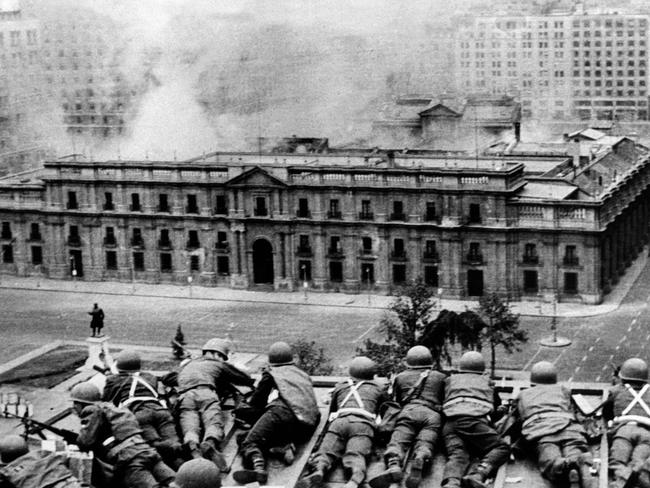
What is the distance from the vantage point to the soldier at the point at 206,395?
22828mm

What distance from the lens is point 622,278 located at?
353 feet

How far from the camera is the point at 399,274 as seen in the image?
344 ft

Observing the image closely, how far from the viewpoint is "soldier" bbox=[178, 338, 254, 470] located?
899 inches

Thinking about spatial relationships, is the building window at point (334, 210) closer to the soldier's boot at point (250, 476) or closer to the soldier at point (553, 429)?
the soldier at point (553, 429)

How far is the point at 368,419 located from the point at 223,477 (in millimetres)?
2761

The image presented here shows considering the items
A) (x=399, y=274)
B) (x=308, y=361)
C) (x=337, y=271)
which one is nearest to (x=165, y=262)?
(x=337, y=271)

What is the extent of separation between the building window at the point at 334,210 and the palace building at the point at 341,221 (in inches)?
4.5

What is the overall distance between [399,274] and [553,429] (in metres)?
82.9

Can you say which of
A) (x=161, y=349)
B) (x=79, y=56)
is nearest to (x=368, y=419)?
(x=161, y=349)

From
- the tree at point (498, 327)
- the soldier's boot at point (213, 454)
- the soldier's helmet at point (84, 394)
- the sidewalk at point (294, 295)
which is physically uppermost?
the soldier's helmet at point (84, 394)

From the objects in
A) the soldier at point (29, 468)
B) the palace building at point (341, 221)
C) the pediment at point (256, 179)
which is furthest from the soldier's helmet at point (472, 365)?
the pediment at point (256, 179)

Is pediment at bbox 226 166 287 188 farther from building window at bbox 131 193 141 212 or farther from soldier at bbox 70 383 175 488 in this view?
soldier at bbox 70 383 175 488

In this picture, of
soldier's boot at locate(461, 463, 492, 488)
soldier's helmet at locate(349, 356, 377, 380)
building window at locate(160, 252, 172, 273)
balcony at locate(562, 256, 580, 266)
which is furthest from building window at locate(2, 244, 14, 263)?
soldier's boot at locate(461, 463, 492, 488)

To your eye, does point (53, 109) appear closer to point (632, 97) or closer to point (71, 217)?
point (71, 217)
